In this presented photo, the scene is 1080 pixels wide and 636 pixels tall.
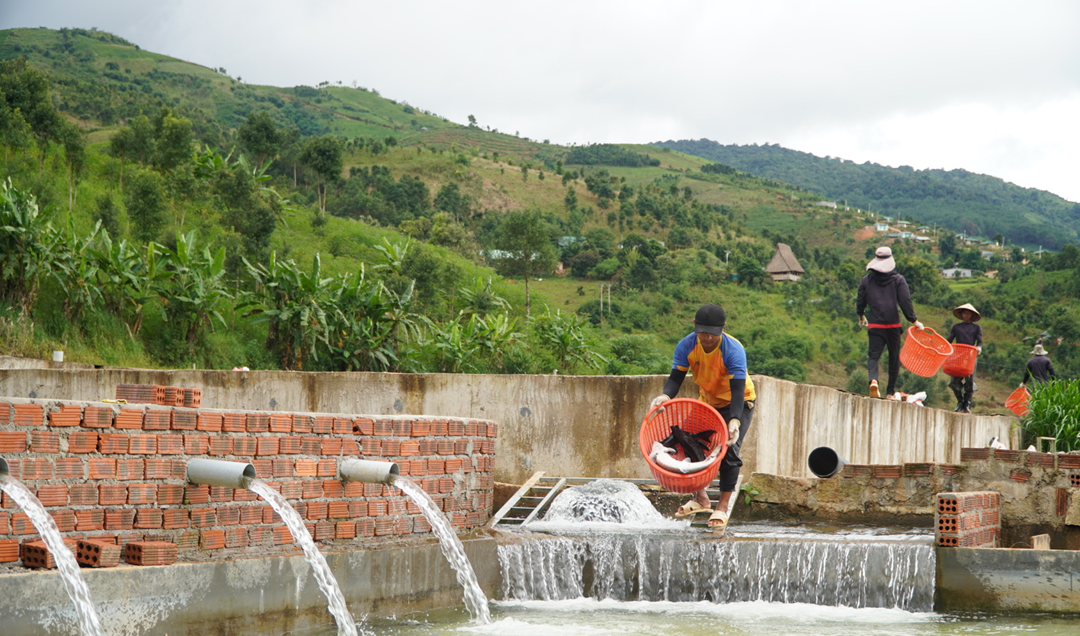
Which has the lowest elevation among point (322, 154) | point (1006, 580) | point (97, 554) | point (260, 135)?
point (1006, 580)

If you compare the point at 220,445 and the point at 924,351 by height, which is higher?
the point at 924,351

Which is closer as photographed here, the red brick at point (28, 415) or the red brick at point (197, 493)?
the red brick at point (28, 415)

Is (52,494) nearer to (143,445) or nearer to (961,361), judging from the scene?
(143,445)

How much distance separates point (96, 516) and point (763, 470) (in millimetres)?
5493

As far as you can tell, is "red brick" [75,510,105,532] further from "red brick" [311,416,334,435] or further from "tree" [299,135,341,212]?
"tree" [299,135,341,212]

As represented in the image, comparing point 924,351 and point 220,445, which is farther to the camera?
point 924,351

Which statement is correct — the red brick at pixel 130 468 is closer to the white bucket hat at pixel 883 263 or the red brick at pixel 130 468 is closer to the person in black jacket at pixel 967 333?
the white bucket hat at pixel 883 263

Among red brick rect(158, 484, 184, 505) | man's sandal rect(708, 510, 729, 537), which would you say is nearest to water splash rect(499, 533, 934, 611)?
man's sandal rect(708, 510, 729, 537)

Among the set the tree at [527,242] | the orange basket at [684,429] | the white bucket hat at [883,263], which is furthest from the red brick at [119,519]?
the tree at [527,242]

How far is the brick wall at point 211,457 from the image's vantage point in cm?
434

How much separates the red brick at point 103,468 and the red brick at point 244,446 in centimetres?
71

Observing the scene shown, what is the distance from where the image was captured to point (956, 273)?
6197 centimetres

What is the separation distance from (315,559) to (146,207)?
40.6ft

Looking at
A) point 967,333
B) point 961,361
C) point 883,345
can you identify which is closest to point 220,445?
point 883,345
